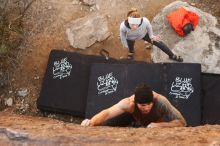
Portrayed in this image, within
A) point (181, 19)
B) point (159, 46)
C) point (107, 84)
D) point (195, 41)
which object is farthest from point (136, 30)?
point (195, 41)

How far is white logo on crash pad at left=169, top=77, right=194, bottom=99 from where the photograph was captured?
716 centimetres

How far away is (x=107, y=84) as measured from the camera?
7406 mm

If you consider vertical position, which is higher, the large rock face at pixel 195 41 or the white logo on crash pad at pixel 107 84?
the large rock face at pixel 195 41

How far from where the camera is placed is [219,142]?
13.0ft

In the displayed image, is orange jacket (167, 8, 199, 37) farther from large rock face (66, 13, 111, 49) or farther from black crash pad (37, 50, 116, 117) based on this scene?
black crash pad (37, 50, 116, 117)

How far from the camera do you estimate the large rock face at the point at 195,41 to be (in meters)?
8.06

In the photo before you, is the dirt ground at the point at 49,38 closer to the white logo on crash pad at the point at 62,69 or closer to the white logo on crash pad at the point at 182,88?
the white logo on crash pad at the point at 62,69

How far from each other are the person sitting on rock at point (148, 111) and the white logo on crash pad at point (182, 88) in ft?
6.94

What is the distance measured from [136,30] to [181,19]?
5.12ft

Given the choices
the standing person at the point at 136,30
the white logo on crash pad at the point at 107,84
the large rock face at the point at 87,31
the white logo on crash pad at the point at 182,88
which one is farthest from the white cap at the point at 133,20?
the large rock face at the point at 87,31

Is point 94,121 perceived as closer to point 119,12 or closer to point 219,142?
point 219,142

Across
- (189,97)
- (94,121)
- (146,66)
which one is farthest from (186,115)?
(94,121)

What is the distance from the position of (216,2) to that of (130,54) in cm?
214

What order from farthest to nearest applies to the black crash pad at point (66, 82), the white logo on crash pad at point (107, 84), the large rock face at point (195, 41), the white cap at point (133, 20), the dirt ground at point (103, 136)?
the large rock face at point (195, 41)
the black crash pad at point (66, 82)
the white logo on crash pad at point (107, 84)
the white cap at point (133, 20)
the dirt ground at point (103, 136)
